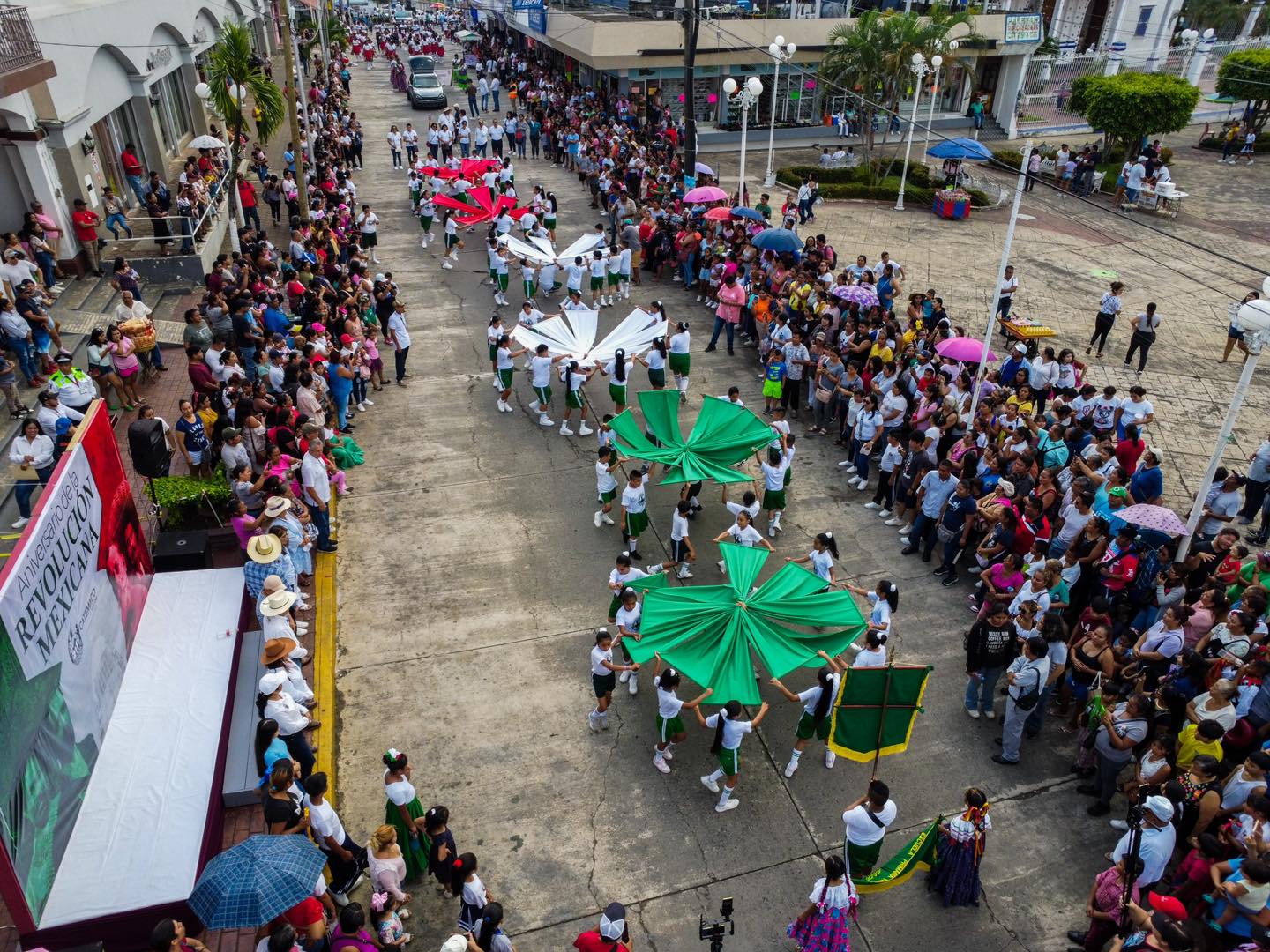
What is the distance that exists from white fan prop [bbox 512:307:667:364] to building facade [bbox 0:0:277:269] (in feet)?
29.7

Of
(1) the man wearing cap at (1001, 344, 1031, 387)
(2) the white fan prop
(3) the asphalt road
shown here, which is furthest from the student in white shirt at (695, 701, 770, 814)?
(1) the man wearing cap at (1001, 344, 1031, 387)

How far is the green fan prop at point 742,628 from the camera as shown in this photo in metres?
8.35

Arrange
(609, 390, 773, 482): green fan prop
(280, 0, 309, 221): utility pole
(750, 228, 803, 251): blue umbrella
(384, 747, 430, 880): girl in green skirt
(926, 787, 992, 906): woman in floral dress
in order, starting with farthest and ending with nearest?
(280, 0, 309, 221): utility pole < (750, 228, 803, 251): blue umbrella < (609, 390, 773, 482): green fan prop < (384, 747, 430, 880): girl in green skirt < (926, 787, 992, 906): woman in floral dress

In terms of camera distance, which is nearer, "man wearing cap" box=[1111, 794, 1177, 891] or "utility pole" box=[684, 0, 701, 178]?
"man wearing cap" box=[1111, 794, 1177, 891]

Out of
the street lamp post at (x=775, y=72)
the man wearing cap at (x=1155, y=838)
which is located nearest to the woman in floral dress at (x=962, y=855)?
the man wearing cap at (x=1155, y=838)

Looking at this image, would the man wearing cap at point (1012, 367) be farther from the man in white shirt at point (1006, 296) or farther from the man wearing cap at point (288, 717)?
the man wearing cap at point (288, 717)

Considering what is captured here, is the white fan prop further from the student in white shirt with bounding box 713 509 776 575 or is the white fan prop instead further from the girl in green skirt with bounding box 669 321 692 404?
the student in white shirt with bounding box 713 509 776 575

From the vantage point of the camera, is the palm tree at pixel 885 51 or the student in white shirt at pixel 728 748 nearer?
the student in white shirt at pixel 728 748

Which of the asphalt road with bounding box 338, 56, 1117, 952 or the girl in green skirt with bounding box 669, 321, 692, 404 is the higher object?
the girl in green skirt with bounding box 669, 321, 692, 404

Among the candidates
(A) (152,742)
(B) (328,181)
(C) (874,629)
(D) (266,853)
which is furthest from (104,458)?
(B) (328,181)

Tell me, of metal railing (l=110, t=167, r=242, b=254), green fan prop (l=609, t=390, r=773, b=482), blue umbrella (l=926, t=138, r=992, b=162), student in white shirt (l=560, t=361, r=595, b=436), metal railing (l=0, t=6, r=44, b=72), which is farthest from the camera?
blue umbrella (l=926, t=138, r=992, b=162)

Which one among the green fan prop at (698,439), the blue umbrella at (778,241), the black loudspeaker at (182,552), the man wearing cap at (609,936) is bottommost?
the black loudspeaker at (182,552)

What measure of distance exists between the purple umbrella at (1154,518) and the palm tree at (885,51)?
63.3 feet

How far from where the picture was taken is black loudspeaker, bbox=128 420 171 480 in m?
10.2
